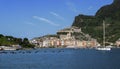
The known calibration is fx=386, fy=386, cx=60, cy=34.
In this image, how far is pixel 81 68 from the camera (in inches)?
3145

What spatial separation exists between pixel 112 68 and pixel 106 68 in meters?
1.20

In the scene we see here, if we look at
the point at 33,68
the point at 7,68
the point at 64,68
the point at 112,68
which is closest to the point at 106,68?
the point at 112,68

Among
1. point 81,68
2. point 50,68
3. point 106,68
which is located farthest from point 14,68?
point 106,68

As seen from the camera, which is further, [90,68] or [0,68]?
[0,68]

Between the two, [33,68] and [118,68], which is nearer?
[118,68]

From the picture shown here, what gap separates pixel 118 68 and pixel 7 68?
24464 millimetres

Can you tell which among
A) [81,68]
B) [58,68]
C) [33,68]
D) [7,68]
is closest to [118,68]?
[81,68]

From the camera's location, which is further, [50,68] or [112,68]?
[50,68]

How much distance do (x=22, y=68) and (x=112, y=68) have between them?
1921cm

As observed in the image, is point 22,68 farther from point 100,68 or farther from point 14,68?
point 100,68

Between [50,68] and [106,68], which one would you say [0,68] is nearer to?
[50,68]

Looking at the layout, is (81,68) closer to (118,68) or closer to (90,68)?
(90,68)

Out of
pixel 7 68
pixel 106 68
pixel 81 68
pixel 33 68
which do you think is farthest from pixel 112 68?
pixel 7 68

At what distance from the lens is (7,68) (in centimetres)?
8431
